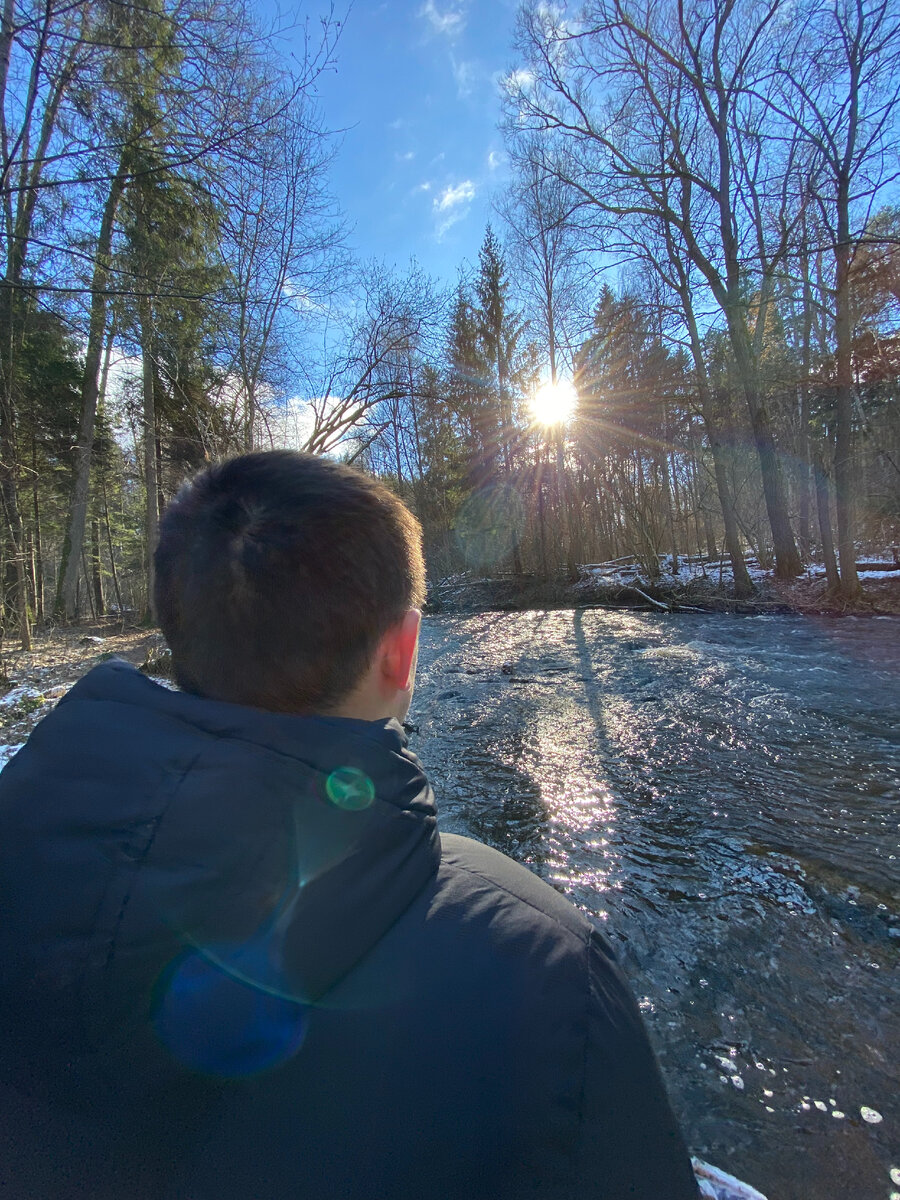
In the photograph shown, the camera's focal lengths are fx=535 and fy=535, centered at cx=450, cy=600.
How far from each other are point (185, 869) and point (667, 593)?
13.1m

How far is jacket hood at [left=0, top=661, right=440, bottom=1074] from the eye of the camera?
56 cm

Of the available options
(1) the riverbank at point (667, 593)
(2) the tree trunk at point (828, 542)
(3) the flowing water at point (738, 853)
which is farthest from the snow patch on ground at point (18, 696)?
(2) the tree trunk at point (828, 542)

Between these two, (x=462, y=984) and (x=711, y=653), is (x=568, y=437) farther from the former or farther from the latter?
(x=462, y=984)

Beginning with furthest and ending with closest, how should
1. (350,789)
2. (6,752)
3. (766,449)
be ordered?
1. (766,449)
2. (6,752)
3. (350,789)

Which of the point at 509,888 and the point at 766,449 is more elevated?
the point at 766,449

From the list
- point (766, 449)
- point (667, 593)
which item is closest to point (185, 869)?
point (667, 593)

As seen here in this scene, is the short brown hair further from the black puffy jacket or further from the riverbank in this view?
the riverbank

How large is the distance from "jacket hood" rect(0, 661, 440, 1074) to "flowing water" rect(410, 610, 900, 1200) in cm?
166

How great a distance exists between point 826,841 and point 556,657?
5338 millimetres

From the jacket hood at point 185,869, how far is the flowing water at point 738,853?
5.44 ft

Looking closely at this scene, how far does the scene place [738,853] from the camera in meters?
2.91

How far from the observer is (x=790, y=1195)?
1387 mm

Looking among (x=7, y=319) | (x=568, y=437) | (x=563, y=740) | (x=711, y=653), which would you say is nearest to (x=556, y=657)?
(x=711, y=653)

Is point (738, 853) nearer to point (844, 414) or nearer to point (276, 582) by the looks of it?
point (276, 582)
